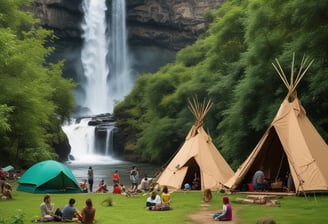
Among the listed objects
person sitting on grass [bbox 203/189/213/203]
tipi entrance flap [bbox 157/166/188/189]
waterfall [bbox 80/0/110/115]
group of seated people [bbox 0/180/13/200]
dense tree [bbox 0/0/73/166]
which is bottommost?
person sitting on grass [bbox 203/189/213/203]

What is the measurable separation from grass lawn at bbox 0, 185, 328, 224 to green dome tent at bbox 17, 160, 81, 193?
2.53 m

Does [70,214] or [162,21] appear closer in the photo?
[70,214]

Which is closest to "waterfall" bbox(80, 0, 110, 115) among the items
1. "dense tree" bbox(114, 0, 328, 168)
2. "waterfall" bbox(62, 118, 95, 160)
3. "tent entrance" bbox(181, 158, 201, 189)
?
"waterfall" bbox(62, 118, 95, 160)

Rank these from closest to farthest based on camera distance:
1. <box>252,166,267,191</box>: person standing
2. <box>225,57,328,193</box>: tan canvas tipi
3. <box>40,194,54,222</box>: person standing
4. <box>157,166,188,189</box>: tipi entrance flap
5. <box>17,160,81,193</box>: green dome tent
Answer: <box>40,194,54,222</box>: person standing, <box>225,57,328,193</box>: tan canvas tipi, <box>252,166,267,191</box>: person standing, <box>17,160,81,193</box>: green dome tent, <box>157,166,188,189</box>: tipi entrance flap

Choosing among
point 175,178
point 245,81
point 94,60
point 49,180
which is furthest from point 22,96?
point 94,60

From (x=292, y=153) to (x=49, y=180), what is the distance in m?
12.2

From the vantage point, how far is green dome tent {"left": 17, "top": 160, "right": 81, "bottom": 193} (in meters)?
25.9

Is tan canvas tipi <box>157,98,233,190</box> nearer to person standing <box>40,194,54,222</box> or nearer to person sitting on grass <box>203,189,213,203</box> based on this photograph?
person sitting on grass <box>203,189,213,203</box>

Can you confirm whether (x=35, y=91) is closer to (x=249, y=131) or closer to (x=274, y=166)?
(x=249, y=131)

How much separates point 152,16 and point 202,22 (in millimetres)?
9437

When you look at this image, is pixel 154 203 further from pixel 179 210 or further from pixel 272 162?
pixel 272 162

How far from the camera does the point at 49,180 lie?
26.0m

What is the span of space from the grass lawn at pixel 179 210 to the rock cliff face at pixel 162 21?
73.7 meters

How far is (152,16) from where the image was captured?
93938mm
